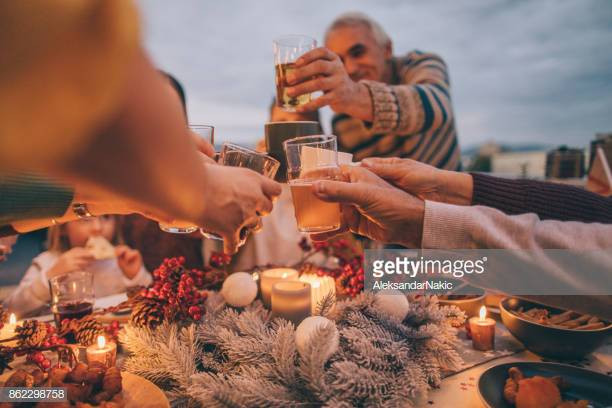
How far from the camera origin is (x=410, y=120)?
1935mm

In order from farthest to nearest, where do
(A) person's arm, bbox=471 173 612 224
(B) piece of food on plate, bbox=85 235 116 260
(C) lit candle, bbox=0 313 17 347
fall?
(B) piece of food on plate, bbox=85 235 116 260 < (A) person's arm, bbox=471 173 612 224 < (C) lit candle, bbox=0 313 17 347

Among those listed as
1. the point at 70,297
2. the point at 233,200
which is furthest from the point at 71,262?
the point at 233,200

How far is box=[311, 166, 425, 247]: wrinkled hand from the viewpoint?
1038 millimetres

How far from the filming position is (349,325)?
3.11 feet

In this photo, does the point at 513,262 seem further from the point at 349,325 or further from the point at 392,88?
the point at 392,88

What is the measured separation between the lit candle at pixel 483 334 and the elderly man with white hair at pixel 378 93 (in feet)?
3.12

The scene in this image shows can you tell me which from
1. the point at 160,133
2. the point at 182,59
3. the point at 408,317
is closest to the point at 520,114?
the point at 182,59

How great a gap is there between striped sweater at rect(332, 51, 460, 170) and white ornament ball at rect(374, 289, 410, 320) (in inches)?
40.3

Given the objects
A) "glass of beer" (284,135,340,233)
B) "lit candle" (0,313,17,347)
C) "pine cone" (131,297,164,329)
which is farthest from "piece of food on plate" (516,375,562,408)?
"lit candle" (0,313,17,347)

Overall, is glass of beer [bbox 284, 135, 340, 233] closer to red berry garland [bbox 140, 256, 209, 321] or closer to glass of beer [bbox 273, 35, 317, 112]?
red berry garland [bbox 140, 256, 209, 321]

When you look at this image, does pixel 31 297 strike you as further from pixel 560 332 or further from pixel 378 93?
pixel 560 332

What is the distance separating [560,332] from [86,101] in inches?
43.3

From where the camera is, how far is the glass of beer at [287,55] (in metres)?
1.42

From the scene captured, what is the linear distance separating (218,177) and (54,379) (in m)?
0.55
